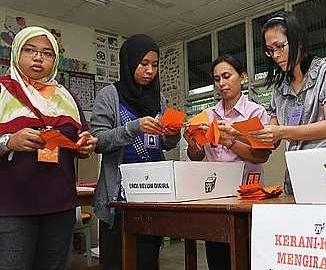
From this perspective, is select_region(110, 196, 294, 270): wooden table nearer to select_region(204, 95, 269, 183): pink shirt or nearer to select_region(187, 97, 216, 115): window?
select_region(204, 95, 269, 183): pink shirt

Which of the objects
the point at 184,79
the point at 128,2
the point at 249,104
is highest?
the point at 128,2

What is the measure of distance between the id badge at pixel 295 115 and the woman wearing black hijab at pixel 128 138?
16.9 inches

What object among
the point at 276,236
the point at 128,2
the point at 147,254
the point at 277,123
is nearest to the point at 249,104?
the point at 277,123

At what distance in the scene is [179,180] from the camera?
4.45 ft

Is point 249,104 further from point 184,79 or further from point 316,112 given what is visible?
point 184,79

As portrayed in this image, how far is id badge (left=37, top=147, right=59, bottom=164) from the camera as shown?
130 centimetres

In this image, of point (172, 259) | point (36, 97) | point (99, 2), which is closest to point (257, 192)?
point (36, 97)

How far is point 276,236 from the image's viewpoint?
1003 mm

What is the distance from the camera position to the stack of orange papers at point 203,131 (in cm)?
148

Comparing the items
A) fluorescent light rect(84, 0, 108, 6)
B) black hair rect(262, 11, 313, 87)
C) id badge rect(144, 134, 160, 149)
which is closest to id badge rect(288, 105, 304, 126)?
black hair rect(262, 11, 313, 87)

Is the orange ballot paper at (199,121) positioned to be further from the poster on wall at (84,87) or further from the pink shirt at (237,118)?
the poster on wall at (84,87)

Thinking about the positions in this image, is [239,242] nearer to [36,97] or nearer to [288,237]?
[288,237]

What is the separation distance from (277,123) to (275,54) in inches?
10.4

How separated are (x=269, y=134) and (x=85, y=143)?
628mm
